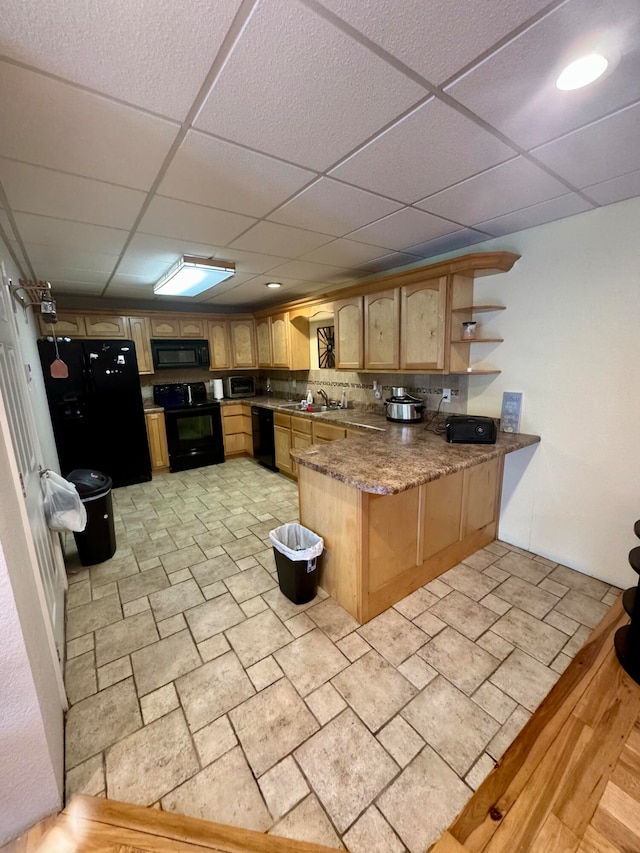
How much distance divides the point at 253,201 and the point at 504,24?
49.1 inches

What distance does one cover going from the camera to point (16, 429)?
160 cm

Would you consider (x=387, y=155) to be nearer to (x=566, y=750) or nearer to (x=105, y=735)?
(x=566, y=750)

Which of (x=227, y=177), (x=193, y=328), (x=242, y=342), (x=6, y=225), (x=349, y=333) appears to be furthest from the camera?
(x=242, y=342)

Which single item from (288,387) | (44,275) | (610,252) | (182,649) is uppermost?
(44,275)

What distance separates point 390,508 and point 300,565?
0.66 meters

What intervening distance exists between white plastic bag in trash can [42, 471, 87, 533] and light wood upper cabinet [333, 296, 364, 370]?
8.51 feet

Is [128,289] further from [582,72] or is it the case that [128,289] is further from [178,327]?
[582,72]

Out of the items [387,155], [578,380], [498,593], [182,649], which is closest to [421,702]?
[498,593]

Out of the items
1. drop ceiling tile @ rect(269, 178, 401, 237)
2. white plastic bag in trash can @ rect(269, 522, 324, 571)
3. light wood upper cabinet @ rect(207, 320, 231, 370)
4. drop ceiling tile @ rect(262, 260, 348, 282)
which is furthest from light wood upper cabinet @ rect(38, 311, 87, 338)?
white plastic bag in trash can @ rect(269, 522, 324, 571)

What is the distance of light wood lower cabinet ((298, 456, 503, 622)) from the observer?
1.92 meters

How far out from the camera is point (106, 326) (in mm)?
4266

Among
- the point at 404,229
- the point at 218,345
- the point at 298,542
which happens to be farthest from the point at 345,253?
the point at 218,345

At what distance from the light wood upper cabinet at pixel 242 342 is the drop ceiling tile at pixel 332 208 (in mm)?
3248

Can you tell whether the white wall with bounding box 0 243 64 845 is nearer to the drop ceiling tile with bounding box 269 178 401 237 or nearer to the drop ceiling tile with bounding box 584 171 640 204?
the drop ceiling tile with bounding box 269 178 401 237
